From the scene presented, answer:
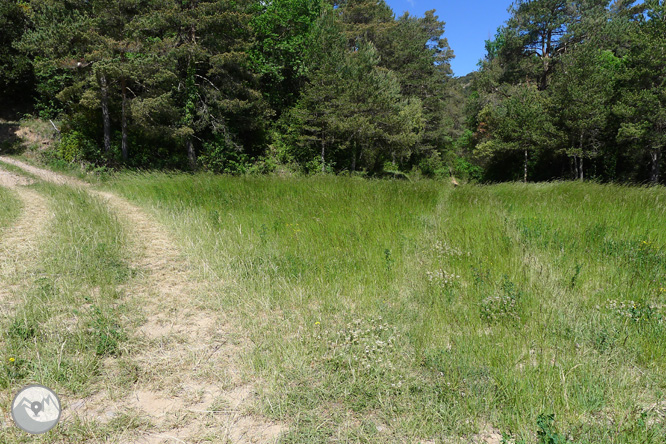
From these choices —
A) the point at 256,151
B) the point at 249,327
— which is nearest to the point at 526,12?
the point at 256,151

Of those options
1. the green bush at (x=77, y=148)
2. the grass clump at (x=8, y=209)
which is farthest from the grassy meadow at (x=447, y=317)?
the green bush at (x=77, y=148)

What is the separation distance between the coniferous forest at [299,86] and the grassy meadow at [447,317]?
15592 millimetres

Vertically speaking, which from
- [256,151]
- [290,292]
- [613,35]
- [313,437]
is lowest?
[313,437]

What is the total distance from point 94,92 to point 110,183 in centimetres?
694

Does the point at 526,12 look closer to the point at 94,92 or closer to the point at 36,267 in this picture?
the point at 94,92

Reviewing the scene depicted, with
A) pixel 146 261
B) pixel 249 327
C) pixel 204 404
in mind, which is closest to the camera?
pixel 204 404

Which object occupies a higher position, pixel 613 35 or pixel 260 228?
pixel 613 35

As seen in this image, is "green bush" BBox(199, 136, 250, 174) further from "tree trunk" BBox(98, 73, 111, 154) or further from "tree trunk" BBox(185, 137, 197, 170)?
"tree trunk" BBox(98, 73, 111, 154)

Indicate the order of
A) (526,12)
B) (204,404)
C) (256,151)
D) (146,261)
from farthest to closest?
(526,12) < (256,151) < (146,261) < (204,404)

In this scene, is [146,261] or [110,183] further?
[110,183]

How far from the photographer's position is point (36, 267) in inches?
159

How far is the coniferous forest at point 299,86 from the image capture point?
57.4 ft

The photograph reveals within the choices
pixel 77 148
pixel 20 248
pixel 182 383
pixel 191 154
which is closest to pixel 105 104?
pixel 77 148

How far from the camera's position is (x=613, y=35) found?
29688 mm
